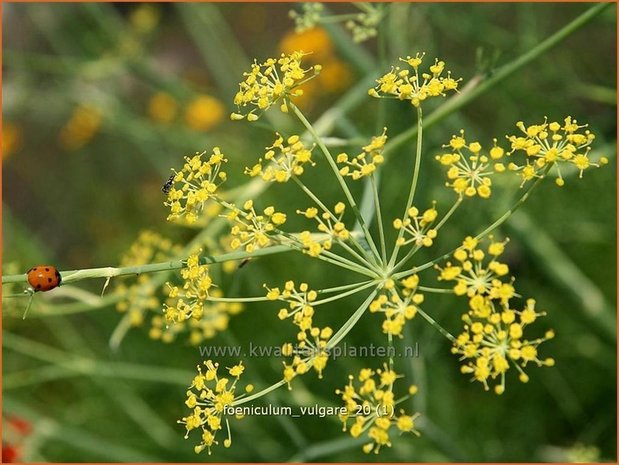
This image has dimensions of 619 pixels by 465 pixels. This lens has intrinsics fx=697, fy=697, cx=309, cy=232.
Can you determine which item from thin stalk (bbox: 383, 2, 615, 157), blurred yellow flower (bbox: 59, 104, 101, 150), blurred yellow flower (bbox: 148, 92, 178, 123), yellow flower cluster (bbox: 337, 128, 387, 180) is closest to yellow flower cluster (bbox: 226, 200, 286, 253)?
yellow flower cluster (bbox: 337, 128, 387, 180)

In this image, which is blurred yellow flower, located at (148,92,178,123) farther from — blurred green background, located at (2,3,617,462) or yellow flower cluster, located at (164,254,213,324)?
yellow flower cluster, located at (164,254,213,324)

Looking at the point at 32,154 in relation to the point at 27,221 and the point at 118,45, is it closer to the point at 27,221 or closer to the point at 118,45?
the point at 27,221

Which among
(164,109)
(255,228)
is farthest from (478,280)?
(164,109)

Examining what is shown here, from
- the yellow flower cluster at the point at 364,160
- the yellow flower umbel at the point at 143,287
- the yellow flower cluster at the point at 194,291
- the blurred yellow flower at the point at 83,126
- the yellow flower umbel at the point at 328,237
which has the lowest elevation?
the yellow flower cluster at the point at 194,291

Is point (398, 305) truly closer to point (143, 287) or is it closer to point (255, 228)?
point (255, 228)

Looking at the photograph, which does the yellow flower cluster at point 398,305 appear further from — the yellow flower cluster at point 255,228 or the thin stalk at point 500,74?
the thin stalk at point 500,74

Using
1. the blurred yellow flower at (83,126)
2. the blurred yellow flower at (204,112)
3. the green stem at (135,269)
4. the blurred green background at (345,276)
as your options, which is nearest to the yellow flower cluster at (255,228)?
Answer: the green stem at (135,269)

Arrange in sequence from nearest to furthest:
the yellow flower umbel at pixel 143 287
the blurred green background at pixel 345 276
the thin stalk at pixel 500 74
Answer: the thin stalk at pixel 500 74 → the yellow flower umbel at pixel 143 287 → the blurred green background at pixel 345 276

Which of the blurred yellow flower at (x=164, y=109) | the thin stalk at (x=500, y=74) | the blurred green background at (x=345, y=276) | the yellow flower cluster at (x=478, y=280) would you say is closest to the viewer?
the yellow flower cluster at (x=478, y=280)
